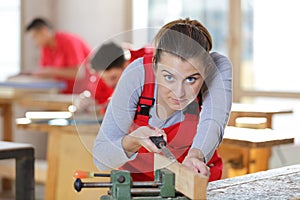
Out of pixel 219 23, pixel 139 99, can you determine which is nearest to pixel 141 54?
pixel 139 99

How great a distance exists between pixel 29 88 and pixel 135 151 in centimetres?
320

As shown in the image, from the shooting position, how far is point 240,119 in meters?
3.19

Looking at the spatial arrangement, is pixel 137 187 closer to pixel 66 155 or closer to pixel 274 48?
pixel 66 155

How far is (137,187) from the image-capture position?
1.33 m

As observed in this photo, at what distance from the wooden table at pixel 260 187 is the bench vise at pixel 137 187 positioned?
0.61 ft

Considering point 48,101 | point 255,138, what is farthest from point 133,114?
point 48,101

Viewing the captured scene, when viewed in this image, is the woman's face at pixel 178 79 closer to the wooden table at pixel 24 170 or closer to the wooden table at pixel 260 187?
the wooden table at pixel 260 187

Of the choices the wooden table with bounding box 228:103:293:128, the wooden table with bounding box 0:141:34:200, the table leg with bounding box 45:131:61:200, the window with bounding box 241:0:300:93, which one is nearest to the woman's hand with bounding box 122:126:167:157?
the wooden table with bounding box 0:141:34:200

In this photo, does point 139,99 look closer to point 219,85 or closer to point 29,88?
point 219,85

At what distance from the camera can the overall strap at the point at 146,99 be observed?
5.17ft

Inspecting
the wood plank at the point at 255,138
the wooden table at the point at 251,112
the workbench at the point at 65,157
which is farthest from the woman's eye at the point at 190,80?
the workbench at the point at 65,157

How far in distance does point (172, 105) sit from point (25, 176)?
0.93m

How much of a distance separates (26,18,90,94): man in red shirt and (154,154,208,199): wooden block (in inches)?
147

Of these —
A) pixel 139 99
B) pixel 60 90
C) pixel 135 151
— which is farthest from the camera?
pixel 60 90
